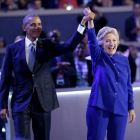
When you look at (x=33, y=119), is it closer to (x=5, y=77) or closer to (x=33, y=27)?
(x=5, y=77)

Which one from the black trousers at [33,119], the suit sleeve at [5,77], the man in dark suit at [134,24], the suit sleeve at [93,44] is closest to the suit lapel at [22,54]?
the suit sleeve at [5,77]

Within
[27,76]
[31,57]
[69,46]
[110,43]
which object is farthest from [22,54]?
[110,43]

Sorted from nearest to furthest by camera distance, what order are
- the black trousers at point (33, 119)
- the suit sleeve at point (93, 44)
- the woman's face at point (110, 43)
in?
the suit sleeve at point (93, 44) < the woman's face at point (110, 43) < the black trousers at point (33, 119)

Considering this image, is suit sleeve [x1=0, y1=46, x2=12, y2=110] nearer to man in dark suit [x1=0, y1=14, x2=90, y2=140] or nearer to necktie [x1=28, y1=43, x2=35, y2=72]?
man in dark suit [x1=0, y1=14, x2=90, y2=140]

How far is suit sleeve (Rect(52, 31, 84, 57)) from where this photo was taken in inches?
129

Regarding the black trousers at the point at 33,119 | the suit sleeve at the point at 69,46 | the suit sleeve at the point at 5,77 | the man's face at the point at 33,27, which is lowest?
the black trousers at the point at 33,119

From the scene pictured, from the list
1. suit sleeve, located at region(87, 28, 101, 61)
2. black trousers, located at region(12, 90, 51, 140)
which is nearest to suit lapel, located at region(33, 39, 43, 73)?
black trousers, located at region(12, 90, 51, 140)

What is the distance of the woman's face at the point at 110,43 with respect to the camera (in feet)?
10.6

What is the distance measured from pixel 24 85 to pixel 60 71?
138cm

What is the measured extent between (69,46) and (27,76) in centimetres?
49

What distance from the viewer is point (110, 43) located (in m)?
3.23

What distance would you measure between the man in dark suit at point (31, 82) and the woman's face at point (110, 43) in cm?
29

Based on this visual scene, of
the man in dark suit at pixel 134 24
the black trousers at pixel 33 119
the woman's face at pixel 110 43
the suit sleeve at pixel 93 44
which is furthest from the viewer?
the man in dark suit at pixel 134 24

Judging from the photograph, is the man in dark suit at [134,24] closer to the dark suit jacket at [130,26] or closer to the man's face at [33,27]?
the dark suit jacket at [130,26]
